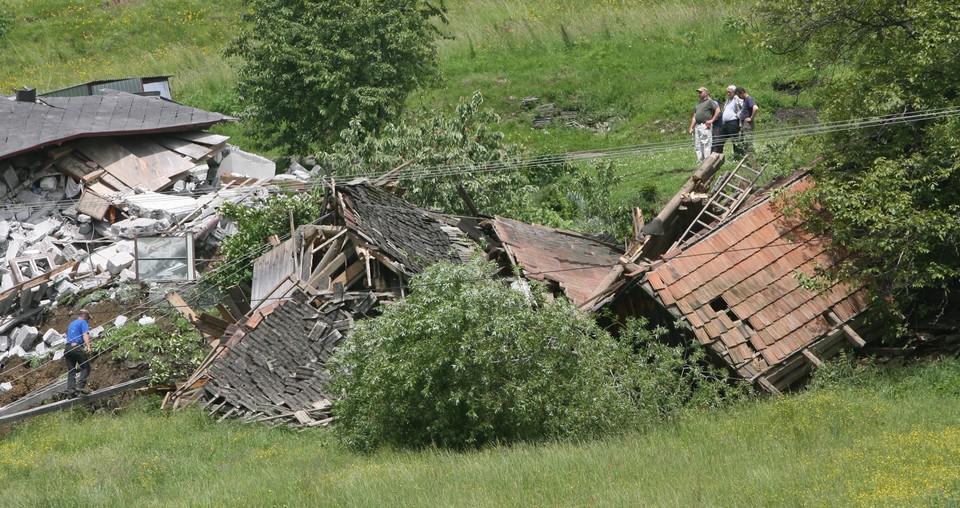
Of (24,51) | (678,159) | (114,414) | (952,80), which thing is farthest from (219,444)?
(24,51)

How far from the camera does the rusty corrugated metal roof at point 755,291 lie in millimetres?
19438

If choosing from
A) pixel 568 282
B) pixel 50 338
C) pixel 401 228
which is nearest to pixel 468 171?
pixel 401 228

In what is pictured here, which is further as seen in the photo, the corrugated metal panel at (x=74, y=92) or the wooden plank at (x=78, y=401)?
the corrugated metal panel at (x=74, y=92)

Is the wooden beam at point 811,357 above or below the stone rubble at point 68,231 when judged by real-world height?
below

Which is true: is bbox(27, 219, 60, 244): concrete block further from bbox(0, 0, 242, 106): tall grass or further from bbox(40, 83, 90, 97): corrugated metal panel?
bbox(0, 0, 242, 106): tall grass

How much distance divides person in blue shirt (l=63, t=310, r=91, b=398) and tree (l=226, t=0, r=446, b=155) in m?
11.5

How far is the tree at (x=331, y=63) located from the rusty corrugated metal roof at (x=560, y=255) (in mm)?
9096

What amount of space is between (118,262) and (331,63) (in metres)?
8.40

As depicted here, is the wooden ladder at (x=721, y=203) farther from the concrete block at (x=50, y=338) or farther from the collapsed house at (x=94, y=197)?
the concrete block at (x=50, y=338)

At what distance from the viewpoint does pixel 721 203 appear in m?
22.2

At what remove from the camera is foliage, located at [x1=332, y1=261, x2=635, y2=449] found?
53.1 feet

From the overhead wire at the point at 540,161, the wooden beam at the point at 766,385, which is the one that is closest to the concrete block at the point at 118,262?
the overhead wire at the point at 540,161

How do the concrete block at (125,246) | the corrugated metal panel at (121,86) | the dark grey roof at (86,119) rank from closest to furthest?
the concrete block at (125,246) < the dark grey roof at (86,119) < the corrugated metal panel at (121,86)

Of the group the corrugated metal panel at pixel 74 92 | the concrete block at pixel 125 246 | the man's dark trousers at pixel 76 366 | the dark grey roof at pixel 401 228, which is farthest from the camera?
the corrugated metal panel at pixel 74 92
